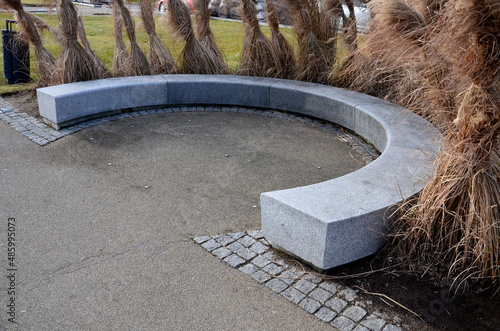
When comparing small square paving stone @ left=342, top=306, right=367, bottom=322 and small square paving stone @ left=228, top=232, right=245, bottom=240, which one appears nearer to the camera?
small square paving stone @ left=342, top=306, right=367, bottom=322

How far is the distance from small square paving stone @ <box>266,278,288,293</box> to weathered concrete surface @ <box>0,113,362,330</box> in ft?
0.25

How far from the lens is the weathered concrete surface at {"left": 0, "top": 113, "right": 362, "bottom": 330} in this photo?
317 centimetres

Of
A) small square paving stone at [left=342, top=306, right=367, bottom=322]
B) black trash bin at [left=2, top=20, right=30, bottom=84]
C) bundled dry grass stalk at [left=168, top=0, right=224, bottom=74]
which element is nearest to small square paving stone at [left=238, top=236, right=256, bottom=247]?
small square paving stone at [left=342, top=306, right=367, bottom=322]

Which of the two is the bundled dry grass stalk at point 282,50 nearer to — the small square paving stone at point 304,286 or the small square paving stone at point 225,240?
the small square paving stone at point 225,240

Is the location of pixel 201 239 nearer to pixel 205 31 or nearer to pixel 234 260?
pixel 234 260

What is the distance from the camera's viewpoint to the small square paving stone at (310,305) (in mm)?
3174

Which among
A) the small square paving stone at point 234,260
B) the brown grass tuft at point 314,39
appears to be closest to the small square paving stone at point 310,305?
the small square paving stone at point 234,260

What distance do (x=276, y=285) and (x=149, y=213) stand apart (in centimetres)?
151

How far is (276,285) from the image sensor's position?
3.41 metres

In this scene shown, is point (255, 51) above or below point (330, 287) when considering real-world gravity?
above

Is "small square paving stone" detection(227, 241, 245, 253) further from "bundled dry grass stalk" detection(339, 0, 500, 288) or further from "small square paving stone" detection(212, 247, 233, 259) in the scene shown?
"bundled dry grass stalk" detection(339, 0, 500, 288)

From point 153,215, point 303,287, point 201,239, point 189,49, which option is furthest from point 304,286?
point 189,49

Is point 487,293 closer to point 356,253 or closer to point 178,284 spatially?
point 356,253

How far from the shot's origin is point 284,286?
11.1 feet
